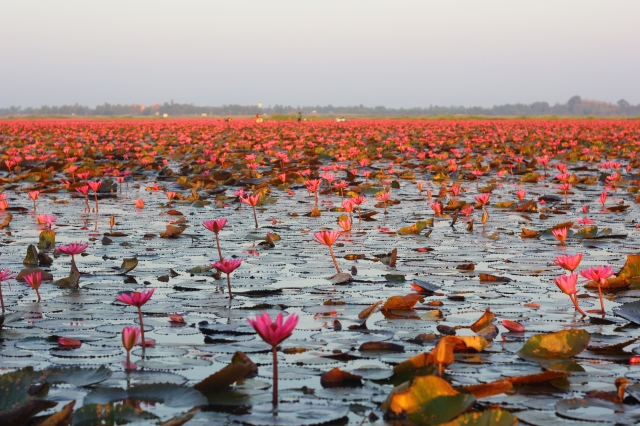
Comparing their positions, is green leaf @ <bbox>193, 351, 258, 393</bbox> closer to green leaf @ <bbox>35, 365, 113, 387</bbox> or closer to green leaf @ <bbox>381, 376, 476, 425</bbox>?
green leaf @ <bbox>35, 365, 113, 387</bbox>

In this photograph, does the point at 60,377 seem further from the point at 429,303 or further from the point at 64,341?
the point at 429,303

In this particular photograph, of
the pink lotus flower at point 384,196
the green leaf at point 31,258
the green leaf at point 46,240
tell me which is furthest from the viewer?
the pink lotus flower at point 384,196

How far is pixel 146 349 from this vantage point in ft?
9.31

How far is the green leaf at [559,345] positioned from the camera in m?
2.67

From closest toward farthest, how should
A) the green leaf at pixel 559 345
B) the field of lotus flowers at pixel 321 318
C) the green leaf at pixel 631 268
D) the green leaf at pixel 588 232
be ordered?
the field of lotus flowers at pixel 321 318, the green leaf at pixel 559 345, the green leaf at pixel 631 268, the green leaf at pixel 588 232

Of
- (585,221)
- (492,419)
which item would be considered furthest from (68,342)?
(585,221)

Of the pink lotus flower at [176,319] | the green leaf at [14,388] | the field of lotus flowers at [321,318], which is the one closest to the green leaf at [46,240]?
the field of lotus flowers at [321,318]

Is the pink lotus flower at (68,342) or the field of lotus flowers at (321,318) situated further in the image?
the pink lotus flower at (68,342)

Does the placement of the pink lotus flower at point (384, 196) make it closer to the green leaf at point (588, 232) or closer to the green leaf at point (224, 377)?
the green leaf at point (588, 232)

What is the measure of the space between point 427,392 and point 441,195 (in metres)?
6.47

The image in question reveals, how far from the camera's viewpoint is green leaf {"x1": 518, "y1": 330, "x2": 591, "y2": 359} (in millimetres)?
2672

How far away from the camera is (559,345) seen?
2688 millimetres

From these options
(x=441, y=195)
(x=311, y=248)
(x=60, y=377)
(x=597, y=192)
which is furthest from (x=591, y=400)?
(x=597, y=192)

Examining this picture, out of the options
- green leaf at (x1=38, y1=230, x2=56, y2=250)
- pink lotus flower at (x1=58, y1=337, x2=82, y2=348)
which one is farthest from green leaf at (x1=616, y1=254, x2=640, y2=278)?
green leaf at (x1=38, y1=230, x2=56, y2=250)
